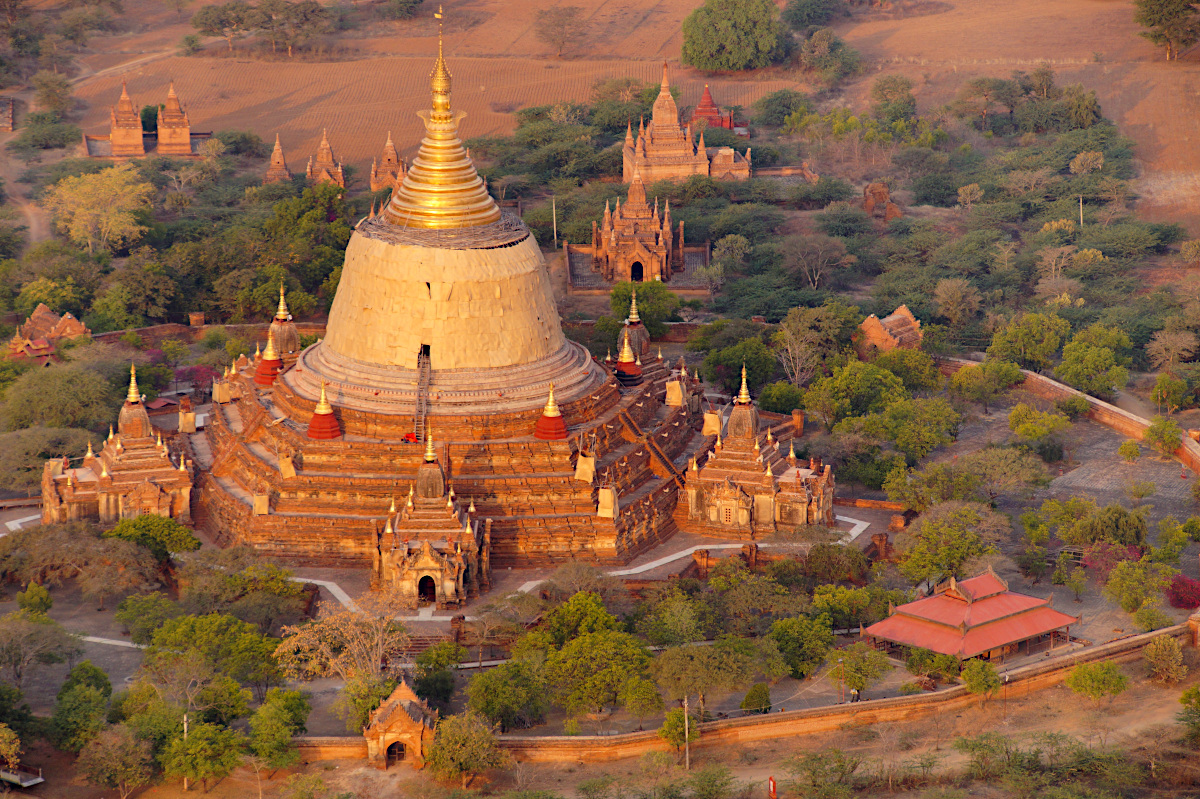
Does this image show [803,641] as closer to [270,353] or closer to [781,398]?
[781,398]

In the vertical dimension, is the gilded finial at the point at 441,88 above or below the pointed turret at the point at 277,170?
above

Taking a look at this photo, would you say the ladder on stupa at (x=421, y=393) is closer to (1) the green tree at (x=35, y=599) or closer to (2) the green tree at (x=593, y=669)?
(2) the green tree at (x=593, y=669)

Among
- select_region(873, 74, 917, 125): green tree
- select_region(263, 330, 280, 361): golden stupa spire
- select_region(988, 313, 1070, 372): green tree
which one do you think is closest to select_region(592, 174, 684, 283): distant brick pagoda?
select_region(988, 313, 1070, 372): green tree

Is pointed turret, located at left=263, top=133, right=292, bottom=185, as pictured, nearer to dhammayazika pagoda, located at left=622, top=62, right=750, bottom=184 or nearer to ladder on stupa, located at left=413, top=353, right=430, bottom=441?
dhammayazika pagoda, located at left=622, top=62, right=750, bottom=184

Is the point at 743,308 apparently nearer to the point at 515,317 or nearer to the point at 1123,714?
the point at 515,317

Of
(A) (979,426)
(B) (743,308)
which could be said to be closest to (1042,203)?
(B) (743,308)

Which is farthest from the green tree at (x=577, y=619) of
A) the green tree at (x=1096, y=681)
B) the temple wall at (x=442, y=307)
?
the green tree at (x=1096, y=681)
